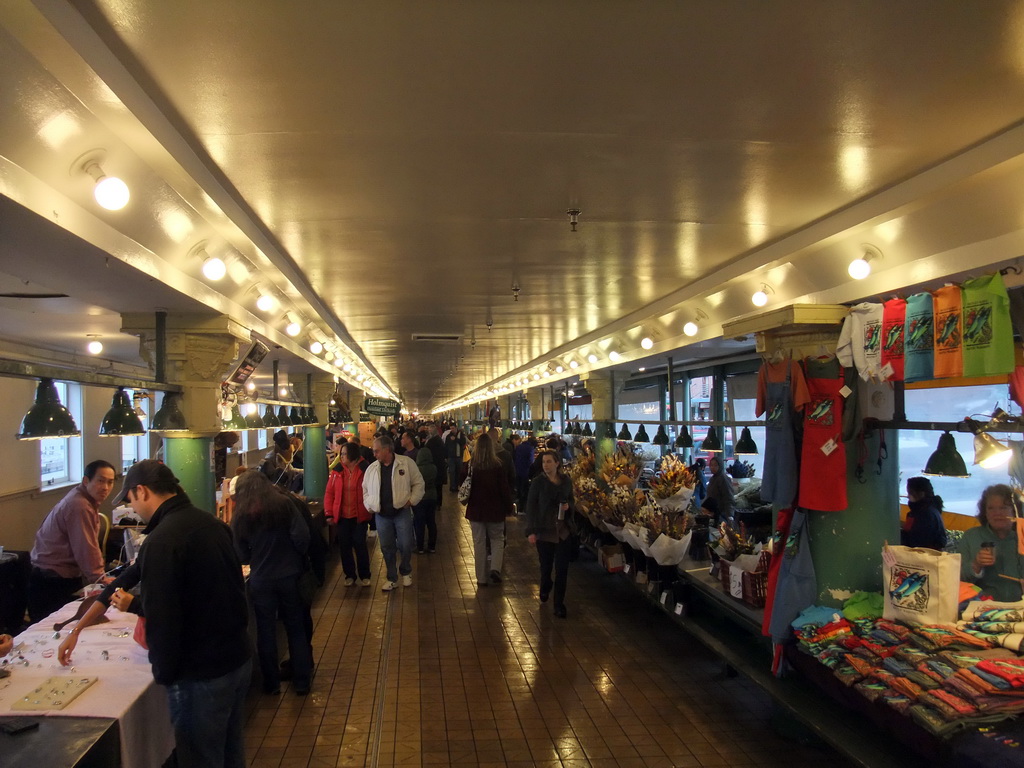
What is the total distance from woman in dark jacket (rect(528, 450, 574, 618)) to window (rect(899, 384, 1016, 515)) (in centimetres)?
329

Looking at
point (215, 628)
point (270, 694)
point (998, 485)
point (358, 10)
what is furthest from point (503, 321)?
point (358, 10)

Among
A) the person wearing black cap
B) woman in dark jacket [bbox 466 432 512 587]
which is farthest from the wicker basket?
the person wearing black cap

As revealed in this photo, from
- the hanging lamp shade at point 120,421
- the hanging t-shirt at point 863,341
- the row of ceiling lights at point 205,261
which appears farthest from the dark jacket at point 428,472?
the hanging t-shirt at point 863,341

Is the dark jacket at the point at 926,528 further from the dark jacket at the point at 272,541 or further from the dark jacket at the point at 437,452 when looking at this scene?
the dark jacket at the point at 437,452

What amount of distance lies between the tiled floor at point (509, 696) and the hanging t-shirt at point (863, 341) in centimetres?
260

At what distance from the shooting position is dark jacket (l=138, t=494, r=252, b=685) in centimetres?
324

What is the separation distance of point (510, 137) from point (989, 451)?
10.2 ft

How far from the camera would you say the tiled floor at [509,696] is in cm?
472

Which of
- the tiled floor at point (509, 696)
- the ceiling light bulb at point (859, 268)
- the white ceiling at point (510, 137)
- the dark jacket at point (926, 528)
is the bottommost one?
the tiled floor at point (509, 696)

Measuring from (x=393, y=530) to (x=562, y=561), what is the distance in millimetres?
2195

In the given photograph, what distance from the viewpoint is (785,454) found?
16.7ft

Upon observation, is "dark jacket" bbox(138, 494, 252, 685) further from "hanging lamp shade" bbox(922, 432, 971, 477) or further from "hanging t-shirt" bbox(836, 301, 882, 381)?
"hanging lamp shade" bbox(922, 432, 971, 477)

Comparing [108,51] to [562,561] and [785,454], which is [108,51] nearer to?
[785,454]

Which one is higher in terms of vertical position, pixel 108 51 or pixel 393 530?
pixel 108 51
